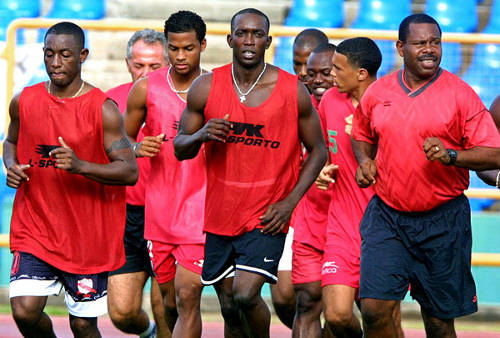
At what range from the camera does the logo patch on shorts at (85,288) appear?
6.51m

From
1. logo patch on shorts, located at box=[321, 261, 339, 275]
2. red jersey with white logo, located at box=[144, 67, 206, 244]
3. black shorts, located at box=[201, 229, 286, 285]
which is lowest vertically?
logo patch on shorts, located at box=[321, 261, 339, 275]

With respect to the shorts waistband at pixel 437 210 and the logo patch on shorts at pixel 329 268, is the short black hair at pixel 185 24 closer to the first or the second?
the logo patch on shorts at pixel 329 268

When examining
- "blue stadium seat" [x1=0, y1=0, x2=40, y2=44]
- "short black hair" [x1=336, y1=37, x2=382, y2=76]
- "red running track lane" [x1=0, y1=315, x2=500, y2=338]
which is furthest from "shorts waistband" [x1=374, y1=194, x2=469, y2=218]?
"blue stadium seat" [x1=0, y1=0, x2=40, y2=44]

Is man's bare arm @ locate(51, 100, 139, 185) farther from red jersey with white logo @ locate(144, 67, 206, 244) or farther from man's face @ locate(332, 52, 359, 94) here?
man's face @ locate(332, 52, 359, 94)

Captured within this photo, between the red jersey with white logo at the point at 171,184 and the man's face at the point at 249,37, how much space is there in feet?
2.91

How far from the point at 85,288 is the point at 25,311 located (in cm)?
41

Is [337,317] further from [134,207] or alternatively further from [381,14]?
[381,14]

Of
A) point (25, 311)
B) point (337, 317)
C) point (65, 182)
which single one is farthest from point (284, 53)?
point (25, 311)

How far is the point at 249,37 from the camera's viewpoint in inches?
260

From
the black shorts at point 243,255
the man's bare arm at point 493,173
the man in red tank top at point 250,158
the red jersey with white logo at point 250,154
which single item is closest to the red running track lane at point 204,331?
the black shorts at point 243,255

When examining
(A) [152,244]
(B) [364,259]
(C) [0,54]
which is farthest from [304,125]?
(C) [0,54]

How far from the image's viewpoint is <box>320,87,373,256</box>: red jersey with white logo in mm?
7246

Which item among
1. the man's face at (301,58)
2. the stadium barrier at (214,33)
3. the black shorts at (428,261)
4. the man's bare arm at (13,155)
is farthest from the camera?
the stadium barrier at (214,33)

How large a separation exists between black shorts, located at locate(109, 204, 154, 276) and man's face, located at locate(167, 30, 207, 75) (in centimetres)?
124
